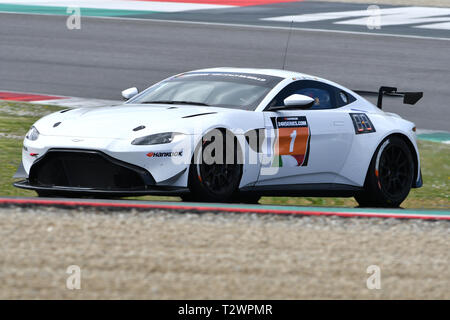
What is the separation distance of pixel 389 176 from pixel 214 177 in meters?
2.30

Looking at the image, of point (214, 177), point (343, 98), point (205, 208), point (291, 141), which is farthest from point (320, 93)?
point (205, 208)

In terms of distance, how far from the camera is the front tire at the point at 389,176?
10422mm

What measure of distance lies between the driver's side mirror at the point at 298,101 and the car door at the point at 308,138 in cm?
14

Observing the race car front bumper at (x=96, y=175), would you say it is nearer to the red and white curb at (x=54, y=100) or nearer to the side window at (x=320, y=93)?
the side window at (x=320, y=93)

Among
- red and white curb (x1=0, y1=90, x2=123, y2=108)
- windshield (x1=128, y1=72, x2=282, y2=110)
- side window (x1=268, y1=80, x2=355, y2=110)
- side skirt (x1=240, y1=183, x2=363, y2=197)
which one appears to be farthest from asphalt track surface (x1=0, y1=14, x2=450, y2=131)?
windshield (x1=128, y1=72, x2=282, y2=110)

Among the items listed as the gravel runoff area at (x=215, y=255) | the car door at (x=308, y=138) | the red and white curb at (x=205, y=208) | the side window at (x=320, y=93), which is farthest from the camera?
the side window at (x=320, y=93)

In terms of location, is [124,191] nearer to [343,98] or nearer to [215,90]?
[215,90]

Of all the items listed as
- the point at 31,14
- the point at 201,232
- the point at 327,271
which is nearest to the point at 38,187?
the point at 201,232

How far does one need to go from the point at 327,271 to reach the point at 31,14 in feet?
74.2

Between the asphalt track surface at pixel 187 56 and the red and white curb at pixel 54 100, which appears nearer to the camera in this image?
the red and white curb at pixel 54 100

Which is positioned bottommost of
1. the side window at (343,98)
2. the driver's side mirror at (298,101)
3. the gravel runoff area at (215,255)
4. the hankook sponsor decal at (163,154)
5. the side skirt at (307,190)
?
the gravel runoff area at (215,255)

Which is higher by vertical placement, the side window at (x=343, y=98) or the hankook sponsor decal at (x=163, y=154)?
the side window at (x=343, y=98)

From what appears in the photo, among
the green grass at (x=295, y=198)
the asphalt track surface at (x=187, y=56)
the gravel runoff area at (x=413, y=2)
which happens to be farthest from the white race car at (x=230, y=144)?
the gravel runoff area at (x=413, y=2)

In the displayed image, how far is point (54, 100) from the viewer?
1659cm
